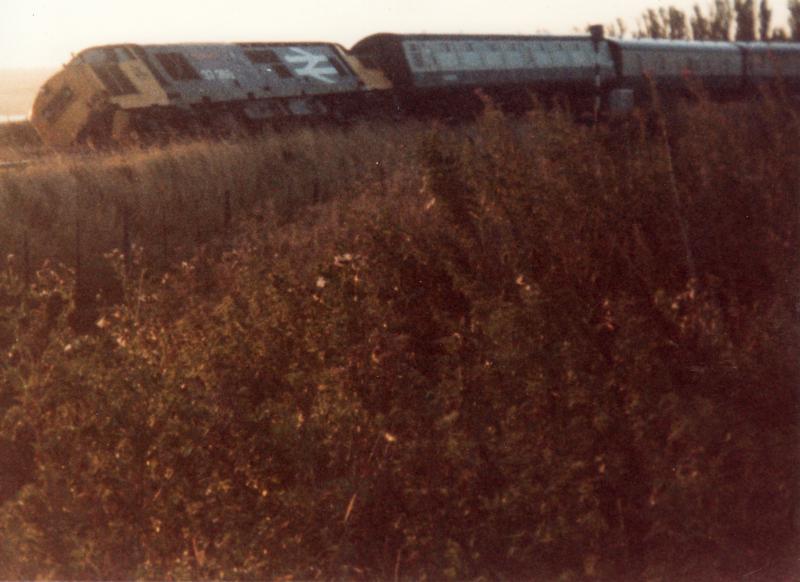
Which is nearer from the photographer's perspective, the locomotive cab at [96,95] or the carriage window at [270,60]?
the locomotive cab at [96,95]

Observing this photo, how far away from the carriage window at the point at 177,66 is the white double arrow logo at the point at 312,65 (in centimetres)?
276

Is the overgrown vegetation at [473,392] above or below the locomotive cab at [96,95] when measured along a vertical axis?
above

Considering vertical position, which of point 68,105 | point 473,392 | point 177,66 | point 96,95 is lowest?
point 68,105

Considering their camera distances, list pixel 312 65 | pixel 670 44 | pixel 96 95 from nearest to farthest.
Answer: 1. pixel 96 95
2. pixel 312 65
3. pixel 670 44

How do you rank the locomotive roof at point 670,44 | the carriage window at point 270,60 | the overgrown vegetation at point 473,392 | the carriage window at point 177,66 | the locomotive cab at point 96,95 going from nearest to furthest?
1. the overgrown vegetation at point 473,392
2. the locomotive cab at point 96,95
3. the carriage window at point 177,66
4. the carriage window at point 270,60
5. the locomotive roof at point 670,44

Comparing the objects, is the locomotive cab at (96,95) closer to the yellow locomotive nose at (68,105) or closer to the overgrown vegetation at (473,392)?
the yellow locomotive nose at (68,105)

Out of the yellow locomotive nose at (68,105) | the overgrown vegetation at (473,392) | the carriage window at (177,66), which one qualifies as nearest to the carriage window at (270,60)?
the carriage window at (177,66)

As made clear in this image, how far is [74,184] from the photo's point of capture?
1326 centimetres

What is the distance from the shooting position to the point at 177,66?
22.5 m

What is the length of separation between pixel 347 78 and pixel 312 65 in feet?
3.77

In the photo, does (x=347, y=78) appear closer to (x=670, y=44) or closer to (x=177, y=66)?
(x=177, y=66)

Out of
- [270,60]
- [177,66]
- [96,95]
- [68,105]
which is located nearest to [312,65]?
[270,60]

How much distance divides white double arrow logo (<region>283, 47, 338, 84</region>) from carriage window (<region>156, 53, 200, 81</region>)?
2760 millimetres

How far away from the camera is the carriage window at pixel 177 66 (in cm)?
2233
